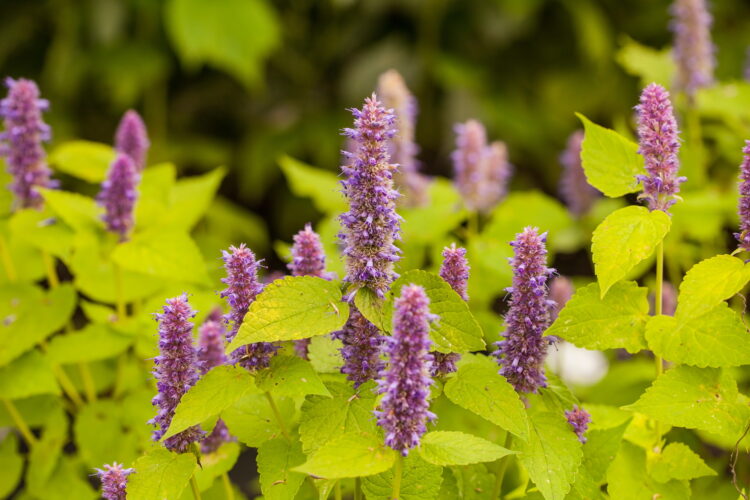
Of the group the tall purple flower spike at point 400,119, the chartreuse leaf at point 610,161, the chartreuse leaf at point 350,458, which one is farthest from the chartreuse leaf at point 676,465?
the tall purple flower spike at point 400,119

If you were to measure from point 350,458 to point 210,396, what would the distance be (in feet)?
0.84

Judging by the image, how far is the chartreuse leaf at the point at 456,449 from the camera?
50.2 inches

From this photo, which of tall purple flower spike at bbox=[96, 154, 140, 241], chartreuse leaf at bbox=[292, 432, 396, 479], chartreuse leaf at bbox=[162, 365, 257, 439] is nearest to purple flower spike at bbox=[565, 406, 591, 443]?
chartreuse leaf at bbox=[292, 432, 396, 479]

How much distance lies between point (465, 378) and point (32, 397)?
142 centimetres

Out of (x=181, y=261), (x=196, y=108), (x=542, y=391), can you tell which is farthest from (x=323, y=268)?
(x=196, y=108)

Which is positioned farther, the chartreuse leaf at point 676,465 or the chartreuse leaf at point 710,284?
the chartreuse leaf at point 676,465

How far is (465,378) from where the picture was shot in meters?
1.45

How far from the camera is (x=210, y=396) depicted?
1.36 m

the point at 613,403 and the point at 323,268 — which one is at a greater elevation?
the point at 323,268

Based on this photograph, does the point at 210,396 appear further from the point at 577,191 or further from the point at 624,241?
the point at 577,191

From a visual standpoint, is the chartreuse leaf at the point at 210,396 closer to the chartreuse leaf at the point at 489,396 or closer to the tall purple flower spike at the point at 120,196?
the chartreuse leaf at the point at 489,396

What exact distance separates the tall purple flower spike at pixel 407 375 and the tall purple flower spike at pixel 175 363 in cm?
35

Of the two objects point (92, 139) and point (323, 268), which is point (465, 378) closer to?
point (323, 268)

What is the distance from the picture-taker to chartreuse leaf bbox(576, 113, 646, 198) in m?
1.63
